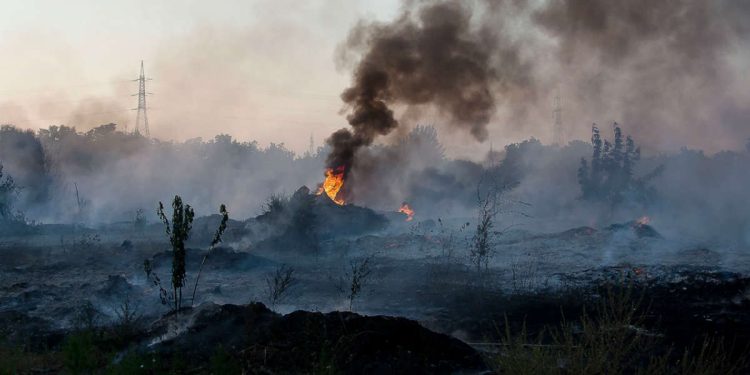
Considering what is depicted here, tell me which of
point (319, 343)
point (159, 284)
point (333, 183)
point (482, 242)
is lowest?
point (319, 343)

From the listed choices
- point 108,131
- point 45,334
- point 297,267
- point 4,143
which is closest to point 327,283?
point 297,267

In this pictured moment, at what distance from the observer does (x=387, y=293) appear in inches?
622

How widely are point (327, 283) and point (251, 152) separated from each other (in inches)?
2150

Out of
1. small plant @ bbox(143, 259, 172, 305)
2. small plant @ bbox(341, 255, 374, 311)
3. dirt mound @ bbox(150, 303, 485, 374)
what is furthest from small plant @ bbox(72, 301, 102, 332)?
small plant @ bbox(341, 255, 374, 311)

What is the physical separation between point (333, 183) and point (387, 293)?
58.6ft

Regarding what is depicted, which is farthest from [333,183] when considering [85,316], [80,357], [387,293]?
[80,357]

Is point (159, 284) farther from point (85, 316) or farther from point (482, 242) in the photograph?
point (482, 242)

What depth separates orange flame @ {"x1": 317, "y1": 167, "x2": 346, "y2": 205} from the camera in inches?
1299

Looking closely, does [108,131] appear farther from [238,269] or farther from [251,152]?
[238,269]

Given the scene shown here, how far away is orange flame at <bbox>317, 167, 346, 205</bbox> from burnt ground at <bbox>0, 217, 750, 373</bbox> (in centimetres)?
562

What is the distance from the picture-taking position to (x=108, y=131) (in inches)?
2371

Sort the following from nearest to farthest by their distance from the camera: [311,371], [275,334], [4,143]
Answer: [311,371] < [275,334] < [4,143]

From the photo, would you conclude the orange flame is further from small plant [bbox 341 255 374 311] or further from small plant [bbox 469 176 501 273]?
small plant [bbox 341 255 374 311]

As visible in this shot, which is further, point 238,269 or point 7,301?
point 238,269
